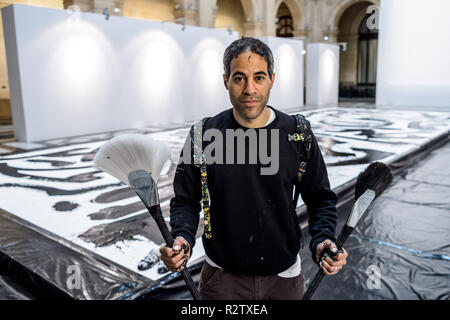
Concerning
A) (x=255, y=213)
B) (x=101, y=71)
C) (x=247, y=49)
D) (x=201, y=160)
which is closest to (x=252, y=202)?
(x=255, y=213)

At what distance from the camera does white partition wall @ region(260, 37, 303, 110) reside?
18.0m

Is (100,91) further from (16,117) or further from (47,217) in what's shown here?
(47,217)

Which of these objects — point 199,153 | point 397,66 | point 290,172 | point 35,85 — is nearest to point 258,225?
point 290,172

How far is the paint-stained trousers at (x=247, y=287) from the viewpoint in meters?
1.67

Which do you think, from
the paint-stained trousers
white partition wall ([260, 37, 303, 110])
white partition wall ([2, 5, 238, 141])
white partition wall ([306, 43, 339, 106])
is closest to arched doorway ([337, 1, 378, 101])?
white partition wall ([306, 43, 339, 106])

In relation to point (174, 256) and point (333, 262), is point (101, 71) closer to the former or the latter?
point (174, 256)

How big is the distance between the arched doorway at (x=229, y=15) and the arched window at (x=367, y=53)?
1012 cm

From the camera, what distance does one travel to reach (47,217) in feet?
14.2

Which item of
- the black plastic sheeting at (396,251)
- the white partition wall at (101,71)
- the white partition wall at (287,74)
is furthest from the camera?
the white partition wall at (287,74)

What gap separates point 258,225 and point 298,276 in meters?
→ 0.34

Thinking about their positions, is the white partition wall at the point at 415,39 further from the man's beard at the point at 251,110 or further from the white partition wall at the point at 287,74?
the man's beard at the point at 251,110

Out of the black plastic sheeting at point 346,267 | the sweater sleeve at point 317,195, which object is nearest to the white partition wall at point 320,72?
the black plastic sheeting at point 346,267

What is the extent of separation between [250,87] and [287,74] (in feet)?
58.7

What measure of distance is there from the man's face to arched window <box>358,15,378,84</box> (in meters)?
30.2
